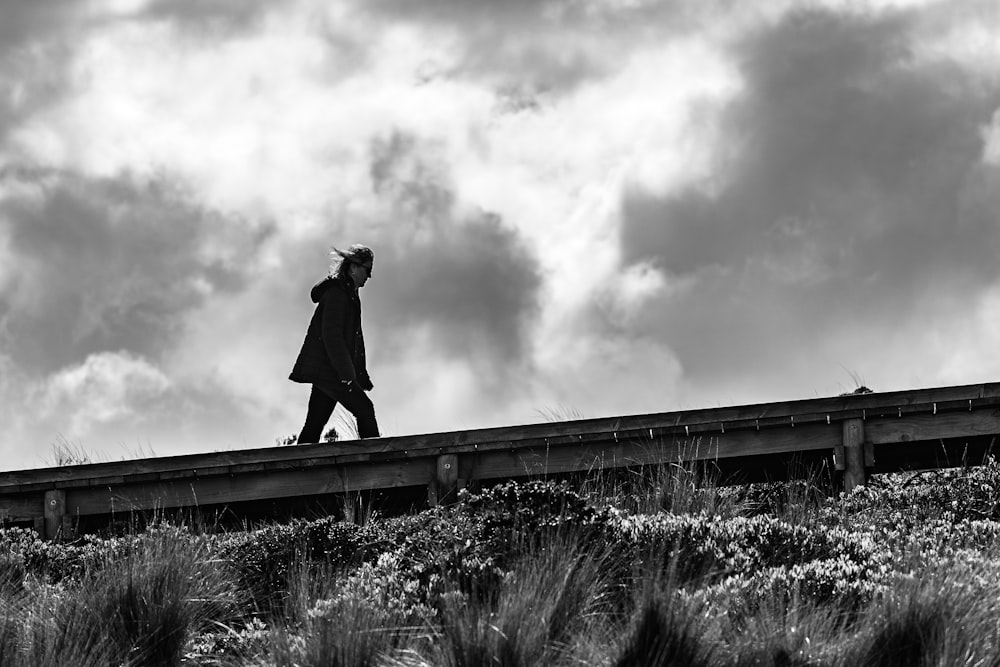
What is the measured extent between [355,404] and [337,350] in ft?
1.54

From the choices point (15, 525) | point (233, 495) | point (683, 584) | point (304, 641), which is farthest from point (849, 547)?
point (15, 525)

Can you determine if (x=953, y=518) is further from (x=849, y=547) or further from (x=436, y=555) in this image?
(x=436, y=555)

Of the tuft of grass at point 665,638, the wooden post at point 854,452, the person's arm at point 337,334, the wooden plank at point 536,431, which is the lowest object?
the tuft of grass at point 665,638

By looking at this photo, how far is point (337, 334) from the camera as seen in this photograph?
13.7m

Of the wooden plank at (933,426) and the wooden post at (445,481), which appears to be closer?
the wooden plank at (933,426)

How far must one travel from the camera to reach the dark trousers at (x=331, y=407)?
1371 cm

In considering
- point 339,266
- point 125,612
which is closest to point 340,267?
point 339,266

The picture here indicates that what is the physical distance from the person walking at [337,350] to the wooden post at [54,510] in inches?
78.8

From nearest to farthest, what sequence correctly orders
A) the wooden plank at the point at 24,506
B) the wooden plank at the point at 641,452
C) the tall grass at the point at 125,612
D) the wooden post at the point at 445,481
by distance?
the tall grass at the point at 125,612 → the wooden plank at the point at 641,452 → the wooden post at the point at 445,481 → the wooden plank at the point at 24,506

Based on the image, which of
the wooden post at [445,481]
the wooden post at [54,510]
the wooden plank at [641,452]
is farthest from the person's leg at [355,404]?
the wooden post at [54,510]

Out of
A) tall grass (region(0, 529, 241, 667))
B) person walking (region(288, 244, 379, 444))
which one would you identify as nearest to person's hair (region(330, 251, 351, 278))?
person walking (region(288, 244, 379, 444))

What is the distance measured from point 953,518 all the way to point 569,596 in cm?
373

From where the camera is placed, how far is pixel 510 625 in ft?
25.7

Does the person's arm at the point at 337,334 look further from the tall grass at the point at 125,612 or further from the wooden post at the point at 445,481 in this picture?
the tall grass at the point at 125,612
